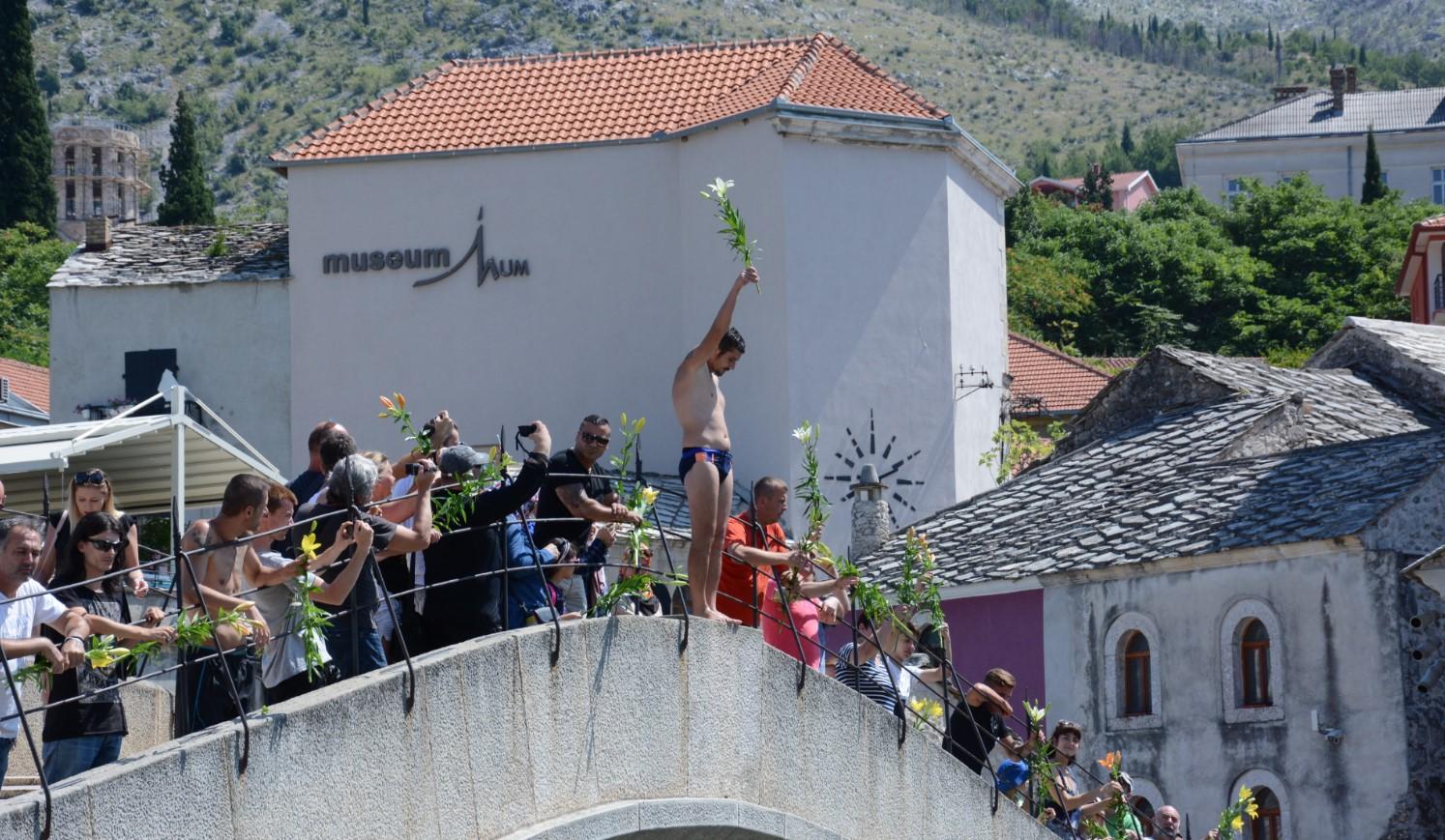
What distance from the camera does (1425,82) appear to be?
490ft

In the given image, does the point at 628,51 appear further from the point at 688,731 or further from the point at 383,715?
the point at 383,715

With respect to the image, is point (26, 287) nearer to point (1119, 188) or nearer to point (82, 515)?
point (1119, 188)

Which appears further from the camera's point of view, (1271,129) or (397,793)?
(1271,129)

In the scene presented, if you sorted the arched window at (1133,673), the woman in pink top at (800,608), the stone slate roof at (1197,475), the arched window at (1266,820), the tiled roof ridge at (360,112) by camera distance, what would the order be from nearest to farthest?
the woman in pink top at (800,608) → the arched window at (1266,820) → the stone slate roof at (1197,475) → the arched window at (1133,673) → the tiled roof ridge at (360,112)

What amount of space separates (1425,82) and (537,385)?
12460 cm

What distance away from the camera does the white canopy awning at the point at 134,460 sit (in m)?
16.3

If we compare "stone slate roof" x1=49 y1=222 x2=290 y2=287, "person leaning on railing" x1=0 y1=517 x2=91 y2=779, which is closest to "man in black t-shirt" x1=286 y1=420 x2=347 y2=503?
"person leaning on railing" x1=0 y1=517 x2=91 y2=779

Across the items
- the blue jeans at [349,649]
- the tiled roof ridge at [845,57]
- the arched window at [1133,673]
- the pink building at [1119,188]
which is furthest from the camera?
the pink building at [1119,188]

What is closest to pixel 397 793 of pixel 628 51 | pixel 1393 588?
pixel 1393 588

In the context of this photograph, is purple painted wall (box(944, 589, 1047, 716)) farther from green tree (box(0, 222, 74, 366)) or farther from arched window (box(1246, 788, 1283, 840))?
green tree (box(0, 222, 74, 366))

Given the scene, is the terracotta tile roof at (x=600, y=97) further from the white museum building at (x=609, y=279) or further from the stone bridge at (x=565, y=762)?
the stone bridge at (x=565, y=762)

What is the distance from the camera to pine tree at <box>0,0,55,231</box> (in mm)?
69750

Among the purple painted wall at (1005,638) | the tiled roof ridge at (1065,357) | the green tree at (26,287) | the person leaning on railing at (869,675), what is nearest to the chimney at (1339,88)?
the tiled roof ridge at (1065,357)

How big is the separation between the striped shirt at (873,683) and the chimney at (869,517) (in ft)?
54.4
